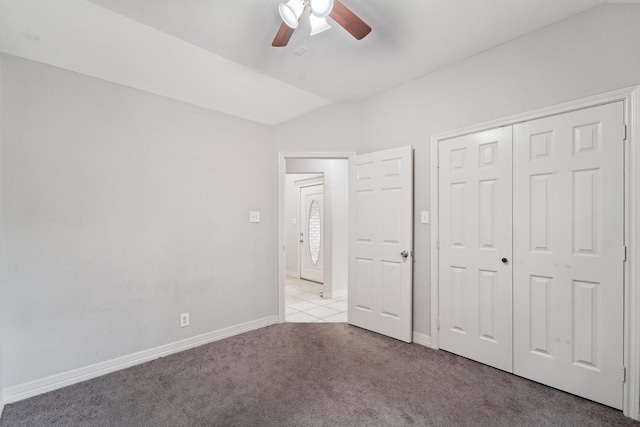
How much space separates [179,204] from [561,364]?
338cm

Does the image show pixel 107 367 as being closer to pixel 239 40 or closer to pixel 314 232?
pixel 239 40

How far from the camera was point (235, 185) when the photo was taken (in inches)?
129

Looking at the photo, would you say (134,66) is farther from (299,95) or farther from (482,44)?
(482,44)

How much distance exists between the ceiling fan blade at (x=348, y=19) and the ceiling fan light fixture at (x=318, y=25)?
0.33m

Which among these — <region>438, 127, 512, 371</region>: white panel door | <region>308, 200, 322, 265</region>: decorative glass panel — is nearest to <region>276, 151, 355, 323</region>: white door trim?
<region>438, 127, 512, 371</region>: white panel door

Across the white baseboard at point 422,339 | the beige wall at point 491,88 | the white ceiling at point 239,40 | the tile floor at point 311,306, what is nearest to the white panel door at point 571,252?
the beige wall at point 491,88

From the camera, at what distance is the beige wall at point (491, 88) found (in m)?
1.94

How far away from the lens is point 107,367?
241cm

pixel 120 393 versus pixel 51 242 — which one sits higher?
pixel 51 242

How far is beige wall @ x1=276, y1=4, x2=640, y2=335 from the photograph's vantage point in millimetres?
1938

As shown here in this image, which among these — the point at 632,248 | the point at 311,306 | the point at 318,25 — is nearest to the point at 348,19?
the point at 318,25

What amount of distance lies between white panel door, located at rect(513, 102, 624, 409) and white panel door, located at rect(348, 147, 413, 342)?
3.12 ft

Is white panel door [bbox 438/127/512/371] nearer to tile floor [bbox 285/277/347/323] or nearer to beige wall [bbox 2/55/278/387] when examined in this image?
tile floor [bbox 285/277/347/323]

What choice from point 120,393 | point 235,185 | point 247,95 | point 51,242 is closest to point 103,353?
point 120,393
